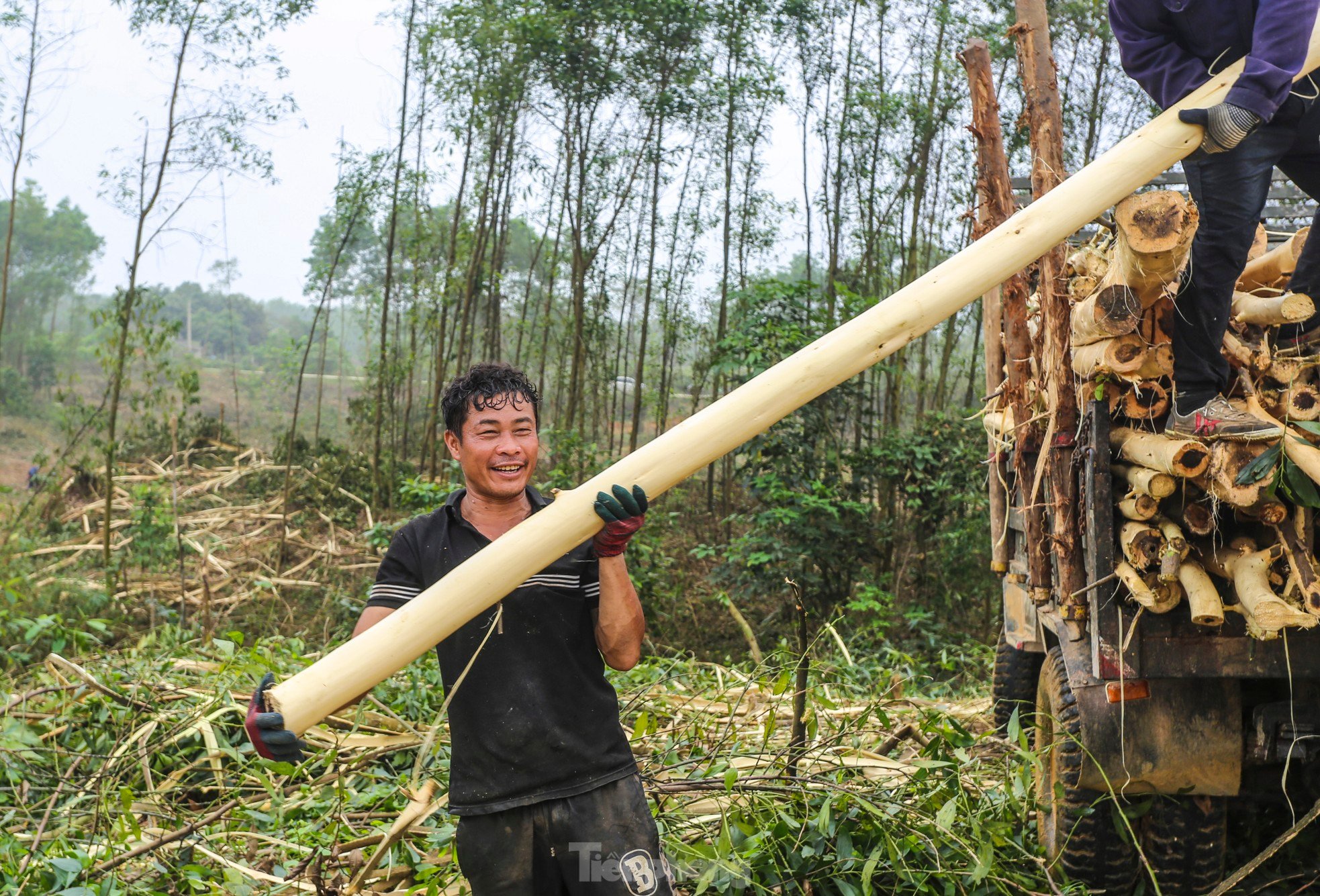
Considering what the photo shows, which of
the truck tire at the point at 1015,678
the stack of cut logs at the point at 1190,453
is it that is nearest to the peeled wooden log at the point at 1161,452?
the stack of cut logs at the point at 1190,453

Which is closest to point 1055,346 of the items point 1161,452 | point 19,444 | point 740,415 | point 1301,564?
point 1161,452

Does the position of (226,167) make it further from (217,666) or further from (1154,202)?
(1154,202)

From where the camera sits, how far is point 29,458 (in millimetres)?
21969

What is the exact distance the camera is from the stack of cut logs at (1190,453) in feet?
8.20

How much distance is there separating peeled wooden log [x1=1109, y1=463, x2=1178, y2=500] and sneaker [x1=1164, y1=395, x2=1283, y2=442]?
12cm

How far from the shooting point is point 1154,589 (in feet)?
9.17

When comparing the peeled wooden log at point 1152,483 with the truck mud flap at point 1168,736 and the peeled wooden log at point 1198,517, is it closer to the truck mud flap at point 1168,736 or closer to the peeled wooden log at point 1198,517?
the peeled wooden log at point 1198,517

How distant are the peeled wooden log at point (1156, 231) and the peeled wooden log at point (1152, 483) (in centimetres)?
53

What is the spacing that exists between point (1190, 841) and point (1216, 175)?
2.09m

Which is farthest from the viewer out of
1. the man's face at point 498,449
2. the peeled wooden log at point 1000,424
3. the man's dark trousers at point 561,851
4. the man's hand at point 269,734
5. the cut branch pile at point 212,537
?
the cut branch pile at point 212,537

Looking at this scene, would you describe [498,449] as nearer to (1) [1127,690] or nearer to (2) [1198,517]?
(2) [1198,517]

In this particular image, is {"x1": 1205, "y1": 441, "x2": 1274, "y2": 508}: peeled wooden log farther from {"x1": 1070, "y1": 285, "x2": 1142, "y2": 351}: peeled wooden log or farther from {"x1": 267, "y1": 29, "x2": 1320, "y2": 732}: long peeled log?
{"x1": 267, "y1": 29, "x2": 1320, "y2": 732}: long peeled log

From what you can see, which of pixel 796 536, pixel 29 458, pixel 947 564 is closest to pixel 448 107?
pixel 796 536

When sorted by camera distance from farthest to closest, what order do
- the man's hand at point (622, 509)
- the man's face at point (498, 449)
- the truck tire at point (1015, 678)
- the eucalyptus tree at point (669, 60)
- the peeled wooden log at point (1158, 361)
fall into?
1. the eucalyptus tree at point (669, 60)
2. the truck tire at point (1015, 678)
3. the peeled wooden log at point (1158, 361)
4. the man's face at point (498, 449)
5. the man's hand at point (622, 509)
